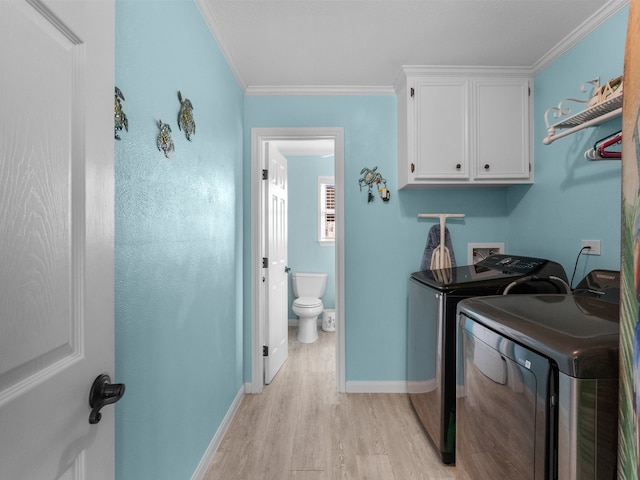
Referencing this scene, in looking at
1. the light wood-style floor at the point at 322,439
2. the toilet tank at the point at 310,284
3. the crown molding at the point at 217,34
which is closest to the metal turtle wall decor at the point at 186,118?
the crown molding at the point at 217,34

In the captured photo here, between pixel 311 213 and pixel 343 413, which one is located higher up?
pixel 311 213

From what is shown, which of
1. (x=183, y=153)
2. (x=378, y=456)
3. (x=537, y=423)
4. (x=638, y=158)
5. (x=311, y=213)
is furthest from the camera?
(x=311, y=213)

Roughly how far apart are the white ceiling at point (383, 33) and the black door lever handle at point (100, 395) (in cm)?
179

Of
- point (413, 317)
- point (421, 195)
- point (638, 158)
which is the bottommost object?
point (413, 317)

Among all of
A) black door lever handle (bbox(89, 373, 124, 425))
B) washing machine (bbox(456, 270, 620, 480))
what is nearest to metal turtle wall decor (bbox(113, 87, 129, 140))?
black door lever handle (bbox(89, 373, 124, 425))

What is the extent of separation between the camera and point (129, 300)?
106cm

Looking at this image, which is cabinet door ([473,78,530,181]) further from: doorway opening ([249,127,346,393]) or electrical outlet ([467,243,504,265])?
doorway opening ([249,127,346,393])

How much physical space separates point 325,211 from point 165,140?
10.6 ft

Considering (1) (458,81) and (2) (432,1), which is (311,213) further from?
(2) (432,1)

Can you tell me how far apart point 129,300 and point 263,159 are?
1816 millimetres

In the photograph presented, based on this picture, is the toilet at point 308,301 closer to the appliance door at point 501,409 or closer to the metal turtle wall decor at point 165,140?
the appliance door at point 501,409

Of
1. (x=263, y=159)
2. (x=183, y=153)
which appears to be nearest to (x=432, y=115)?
(x=263, y=159)

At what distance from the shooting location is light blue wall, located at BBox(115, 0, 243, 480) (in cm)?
106

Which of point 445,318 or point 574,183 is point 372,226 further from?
point 574,183
